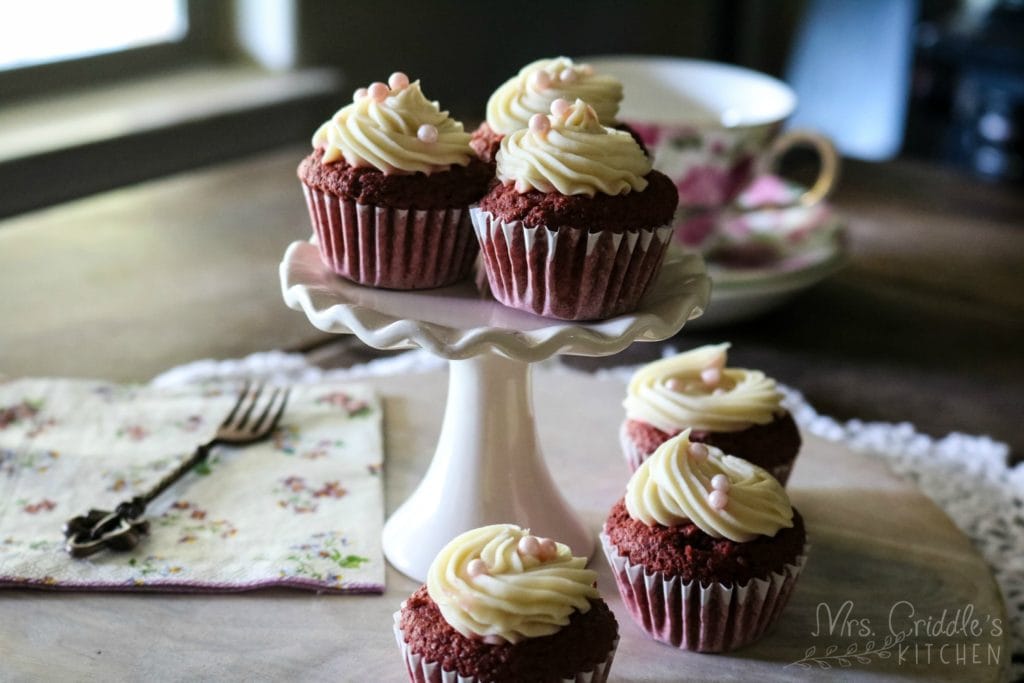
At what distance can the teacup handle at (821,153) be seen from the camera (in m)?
1.73

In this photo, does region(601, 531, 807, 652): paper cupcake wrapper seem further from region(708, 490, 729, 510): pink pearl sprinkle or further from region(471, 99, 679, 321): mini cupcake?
region(471, 99, 679, 321): mini cupcake

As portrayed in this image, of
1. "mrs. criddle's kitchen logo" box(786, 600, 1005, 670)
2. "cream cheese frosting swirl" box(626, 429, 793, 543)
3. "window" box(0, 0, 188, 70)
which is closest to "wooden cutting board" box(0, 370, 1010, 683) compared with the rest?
"mrs. criddle's kitchen logo" box(786, 600, 1005, 670)

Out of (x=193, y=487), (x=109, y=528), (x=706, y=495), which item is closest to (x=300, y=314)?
(x=193, y=487)

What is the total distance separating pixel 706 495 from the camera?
93 cm

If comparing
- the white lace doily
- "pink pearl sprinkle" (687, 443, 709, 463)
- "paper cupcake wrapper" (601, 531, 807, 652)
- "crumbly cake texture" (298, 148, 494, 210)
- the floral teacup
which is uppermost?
"crumbly cake texture" (298, 148, 494, 210)

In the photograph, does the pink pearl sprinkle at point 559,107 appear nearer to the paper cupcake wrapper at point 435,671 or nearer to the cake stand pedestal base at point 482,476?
the cake stand pedestal base at point 482,476

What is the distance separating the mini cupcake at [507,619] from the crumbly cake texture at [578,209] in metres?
0.24

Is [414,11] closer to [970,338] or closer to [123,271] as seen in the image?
[123,271]

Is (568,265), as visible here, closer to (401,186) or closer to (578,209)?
(578,209)

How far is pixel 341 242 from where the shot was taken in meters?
0.99

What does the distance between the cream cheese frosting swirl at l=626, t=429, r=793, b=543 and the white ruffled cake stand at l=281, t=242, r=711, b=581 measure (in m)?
0.10

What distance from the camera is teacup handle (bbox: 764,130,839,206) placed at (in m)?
1.73

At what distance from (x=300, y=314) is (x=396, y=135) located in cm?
68

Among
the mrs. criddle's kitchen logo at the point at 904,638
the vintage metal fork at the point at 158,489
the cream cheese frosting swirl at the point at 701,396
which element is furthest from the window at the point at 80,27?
the mrs. criddle's kitchen logo at the point at 904,638
